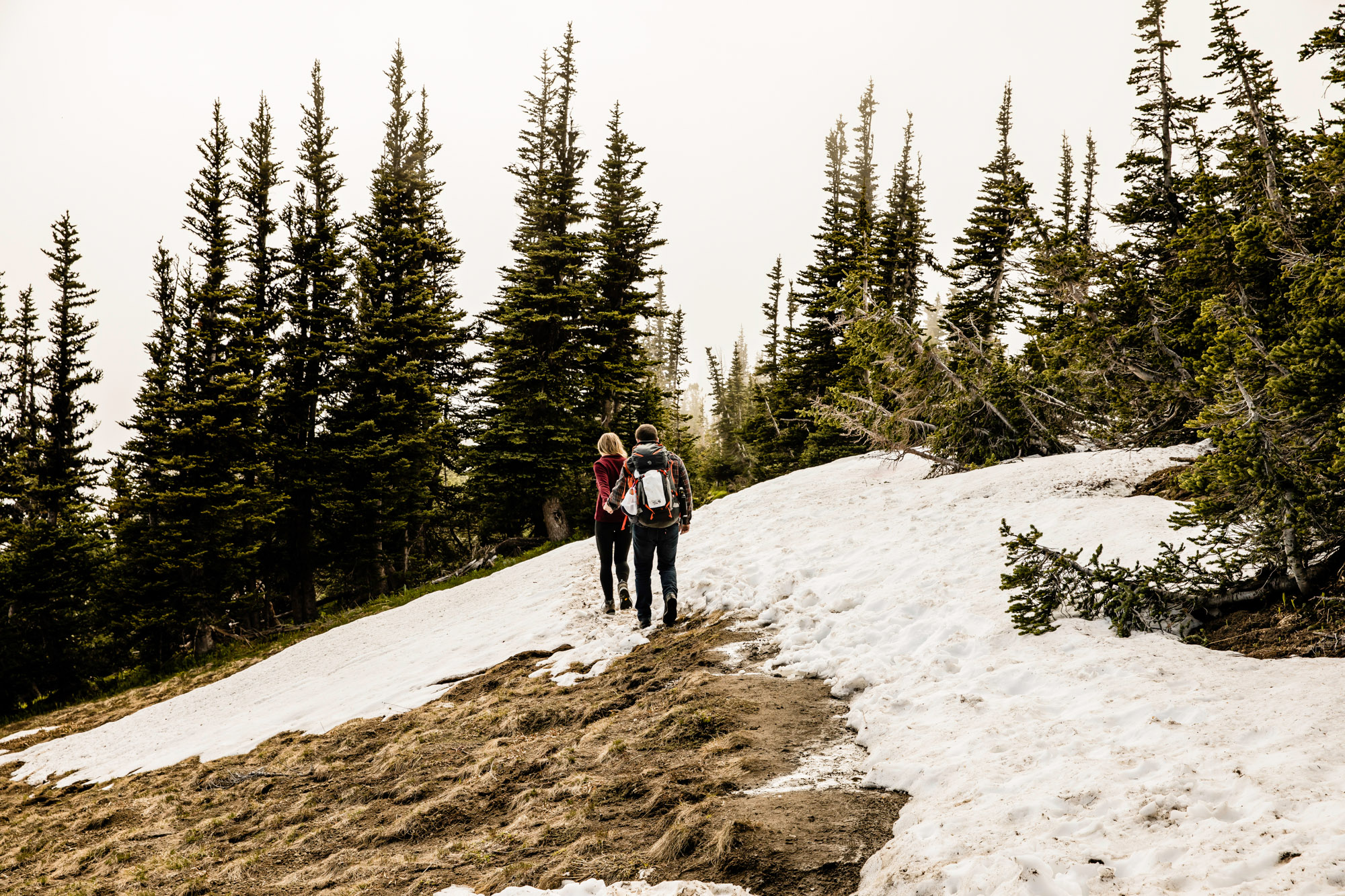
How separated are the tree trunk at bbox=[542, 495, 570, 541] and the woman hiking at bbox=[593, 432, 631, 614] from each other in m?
12.3

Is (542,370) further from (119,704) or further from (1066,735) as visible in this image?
(1066,735)

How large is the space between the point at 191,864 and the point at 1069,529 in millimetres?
8710

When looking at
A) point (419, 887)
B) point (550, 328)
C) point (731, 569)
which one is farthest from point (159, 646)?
point (419, 887)

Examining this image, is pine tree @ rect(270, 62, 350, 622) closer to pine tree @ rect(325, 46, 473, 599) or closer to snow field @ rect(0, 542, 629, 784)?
pine tree @ rect(325, 46, 473, 599)

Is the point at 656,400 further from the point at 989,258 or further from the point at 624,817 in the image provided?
the point at 624,817

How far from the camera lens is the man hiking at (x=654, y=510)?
8359mm

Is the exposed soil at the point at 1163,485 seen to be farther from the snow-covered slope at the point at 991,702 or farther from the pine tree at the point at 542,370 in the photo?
the pine tree at the point at 542,370

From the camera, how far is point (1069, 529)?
287 inches

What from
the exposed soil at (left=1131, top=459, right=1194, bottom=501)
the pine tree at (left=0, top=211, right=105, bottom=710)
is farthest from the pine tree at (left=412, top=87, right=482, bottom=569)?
the exposed soil at (left=1131, top=459, right=1194, bottom=501)

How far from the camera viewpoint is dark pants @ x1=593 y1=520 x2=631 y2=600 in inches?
393

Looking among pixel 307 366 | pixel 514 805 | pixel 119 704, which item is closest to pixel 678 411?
pixel 307 366

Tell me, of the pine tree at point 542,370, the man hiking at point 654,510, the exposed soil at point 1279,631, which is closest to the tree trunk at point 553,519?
the pine tree at point 542,370

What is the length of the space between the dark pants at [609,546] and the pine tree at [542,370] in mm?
12221

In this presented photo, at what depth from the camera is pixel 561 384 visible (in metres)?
23.1
